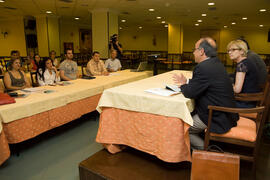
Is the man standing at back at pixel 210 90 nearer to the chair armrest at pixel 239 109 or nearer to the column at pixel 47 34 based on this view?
the chair armrest at pixel 239 109

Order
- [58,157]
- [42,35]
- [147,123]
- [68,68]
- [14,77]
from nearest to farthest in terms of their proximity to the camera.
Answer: [147,123]
[58,157]
[14,77]
[68,68]
[42,35]

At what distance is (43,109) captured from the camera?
2.35 metres

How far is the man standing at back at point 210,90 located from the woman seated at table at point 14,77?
2567 millimetres

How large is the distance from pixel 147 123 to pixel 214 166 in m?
0.66

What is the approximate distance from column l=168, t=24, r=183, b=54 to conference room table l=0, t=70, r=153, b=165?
8.85 m

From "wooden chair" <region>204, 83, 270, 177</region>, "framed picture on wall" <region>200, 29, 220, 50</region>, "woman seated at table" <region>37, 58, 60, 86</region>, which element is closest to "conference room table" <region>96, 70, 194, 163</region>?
"wooden chair" <region>204, 83, 270, 177</region>

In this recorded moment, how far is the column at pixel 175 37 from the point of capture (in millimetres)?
11356

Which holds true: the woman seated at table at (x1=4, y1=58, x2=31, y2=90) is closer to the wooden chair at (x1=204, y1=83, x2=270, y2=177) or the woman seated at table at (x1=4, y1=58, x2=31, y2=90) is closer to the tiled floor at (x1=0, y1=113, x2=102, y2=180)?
the tiled floor at (x1=0, y1=113, x2=102, y2=180)

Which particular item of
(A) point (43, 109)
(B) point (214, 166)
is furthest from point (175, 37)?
(B) point (214, 166)

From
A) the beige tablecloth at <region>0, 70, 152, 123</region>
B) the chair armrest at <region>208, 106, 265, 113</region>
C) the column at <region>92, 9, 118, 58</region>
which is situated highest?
the column at <region>92, 9, 118, 58</region>

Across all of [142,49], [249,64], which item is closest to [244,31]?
[142,49]

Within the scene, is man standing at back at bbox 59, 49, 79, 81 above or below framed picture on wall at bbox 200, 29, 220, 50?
below

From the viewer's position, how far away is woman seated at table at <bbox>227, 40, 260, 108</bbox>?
221cm

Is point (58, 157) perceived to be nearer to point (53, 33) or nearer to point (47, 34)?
point (47, 34)
